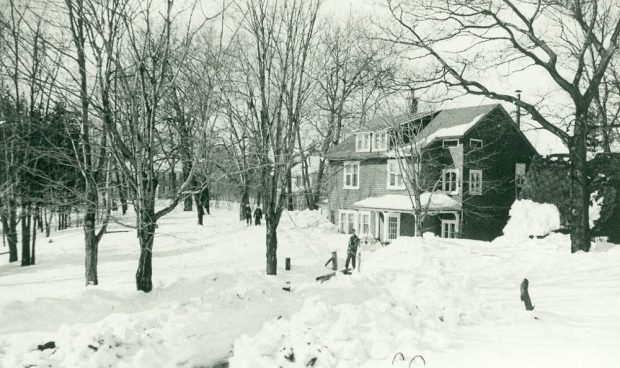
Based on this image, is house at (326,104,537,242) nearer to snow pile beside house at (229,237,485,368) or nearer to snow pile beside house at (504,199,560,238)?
snow pile beside house at (504,199,560,238)

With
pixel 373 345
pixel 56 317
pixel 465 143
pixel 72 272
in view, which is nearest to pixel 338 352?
pixel 373 345

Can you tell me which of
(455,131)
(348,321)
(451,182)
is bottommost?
(348,321)

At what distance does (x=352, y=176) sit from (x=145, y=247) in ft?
90.4

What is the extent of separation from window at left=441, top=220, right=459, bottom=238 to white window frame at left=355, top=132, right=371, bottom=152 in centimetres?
786

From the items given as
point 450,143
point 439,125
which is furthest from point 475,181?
point 439,125

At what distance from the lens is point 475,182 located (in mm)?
31750

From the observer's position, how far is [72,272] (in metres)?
22.2

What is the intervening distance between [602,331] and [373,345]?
4119mm

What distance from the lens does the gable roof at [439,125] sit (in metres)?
30.1

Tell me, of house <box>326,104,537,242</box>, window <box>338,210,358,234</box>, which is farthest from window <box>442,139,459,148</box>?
window <box>338,210,358,234</box>

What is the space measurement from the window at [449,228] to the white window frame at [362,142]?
25.8ft

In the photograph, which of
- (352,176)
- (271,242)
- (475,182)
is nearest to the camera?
(271,242)

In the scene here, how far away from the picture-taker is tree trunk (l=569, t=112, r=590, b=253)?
16.6 metres

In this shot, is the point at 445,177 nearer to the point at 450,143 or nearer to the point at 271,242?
the point at 450,143
